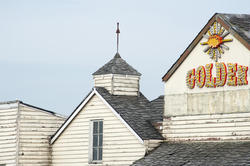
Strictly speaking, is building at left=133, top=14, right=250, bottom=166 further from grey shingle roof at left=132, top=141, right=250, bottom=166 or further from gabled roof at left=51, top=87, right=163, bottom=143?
gabled roof at left=51, top=87, right=163, bottom=143

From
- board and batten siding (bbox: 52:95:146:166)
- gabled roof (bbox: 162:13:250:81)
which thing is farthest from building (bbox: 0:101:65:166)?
gabled roof (bbox: 162:13:250:81)

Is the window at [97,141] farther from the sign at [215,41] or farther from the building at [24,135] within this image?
the sign at [215,41]

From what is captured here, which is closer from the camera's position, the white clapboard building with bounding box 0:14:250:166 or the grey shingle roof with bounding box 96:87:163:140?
the white clapboard building with bounding box 0:14:250:166

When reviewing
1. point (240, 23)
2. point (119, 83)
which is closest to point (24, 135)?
point (119, 83)

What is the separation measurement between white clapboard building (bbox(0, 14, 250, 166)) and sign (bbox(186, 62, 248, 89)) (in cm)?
5

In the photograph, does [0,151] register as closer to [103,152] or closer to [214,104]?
[103,152]

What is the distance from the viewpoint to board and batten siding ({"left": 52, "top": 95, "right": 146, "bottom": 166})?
39.2m

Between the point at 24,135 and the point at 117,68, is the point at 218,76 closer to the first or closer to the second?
the point at 117,68

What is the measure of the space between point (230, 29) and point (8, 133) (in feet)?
47.4

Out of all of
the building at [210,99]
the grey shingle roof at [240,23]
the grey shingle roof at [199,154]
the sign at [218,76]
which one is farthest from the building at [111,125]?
the grey shingle roof at [240,23]

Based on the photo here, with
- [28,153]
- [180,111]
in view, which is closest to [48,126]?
[28,153]

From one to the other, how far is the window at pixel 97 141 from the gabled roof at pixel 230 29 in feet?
15.4

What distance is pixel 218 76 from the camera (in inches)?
1435

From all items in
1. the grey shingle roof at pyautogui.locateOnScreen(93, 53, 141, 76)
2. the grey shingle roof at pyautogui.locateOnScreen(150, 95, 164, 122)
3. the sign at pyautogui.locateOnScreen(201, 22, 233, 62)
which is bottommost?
the grey shingle roof at pyautogui.locateOnScreen(150, 95, 164, 122)
